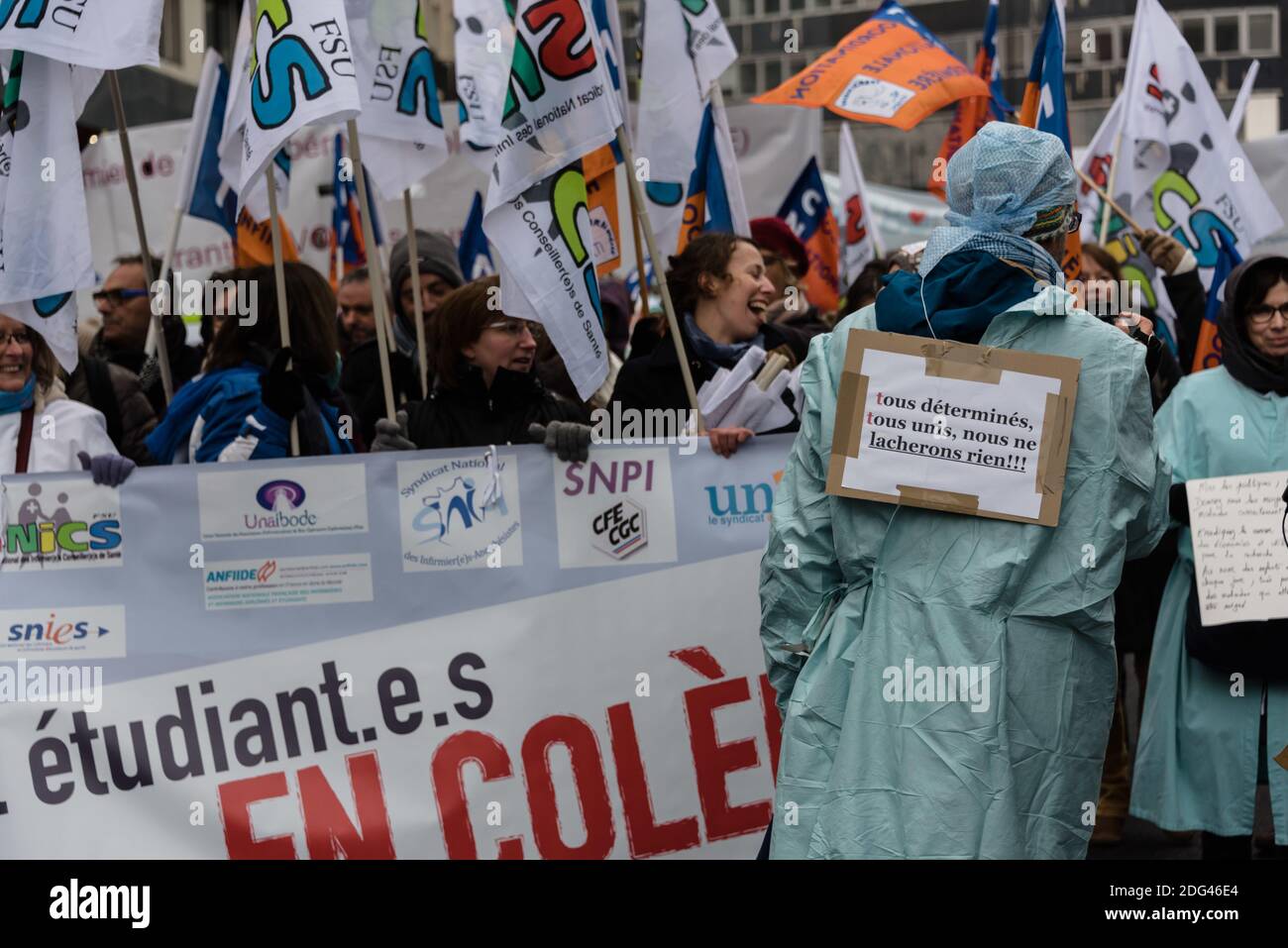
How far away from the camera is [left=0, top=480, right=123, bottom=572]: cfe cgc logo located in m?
5.34

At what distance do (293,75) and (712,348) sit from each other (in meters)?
1.56

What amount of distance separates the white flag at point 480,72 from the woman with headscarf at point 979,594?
3.99m

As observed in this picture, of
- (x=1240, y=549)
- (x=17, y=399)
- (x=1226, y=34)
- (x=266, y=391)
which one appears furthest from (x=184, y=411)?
(x=1226, y=34)

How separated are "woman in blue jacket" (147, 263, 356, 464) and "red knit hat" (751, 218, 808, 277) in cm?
283

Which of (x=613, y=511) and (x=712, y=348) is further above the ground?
(x=712, y=348)

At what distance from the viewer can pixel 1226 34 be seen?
1385 inches

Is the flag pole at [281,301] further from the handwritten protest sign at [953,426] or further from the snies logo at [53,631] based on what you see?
the handwritten protest sign at [953,426]

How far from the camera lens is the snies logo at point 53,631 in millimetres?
5301

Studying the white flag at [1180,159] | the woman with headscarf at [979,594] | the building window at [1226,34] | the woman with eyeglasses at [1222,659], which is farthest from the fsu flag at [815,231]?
the building window at [1226,34]

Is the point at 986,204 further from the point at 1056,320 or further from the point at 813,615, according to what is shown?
the point at 813,615

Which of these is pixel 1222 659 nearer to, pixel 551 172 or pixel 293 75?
pixel 551 172

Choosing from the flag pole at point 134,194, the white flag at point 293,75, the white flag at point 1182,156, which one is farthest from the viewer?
the white flag at point 1182,156

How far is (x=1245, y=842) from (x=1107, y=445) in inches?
104
